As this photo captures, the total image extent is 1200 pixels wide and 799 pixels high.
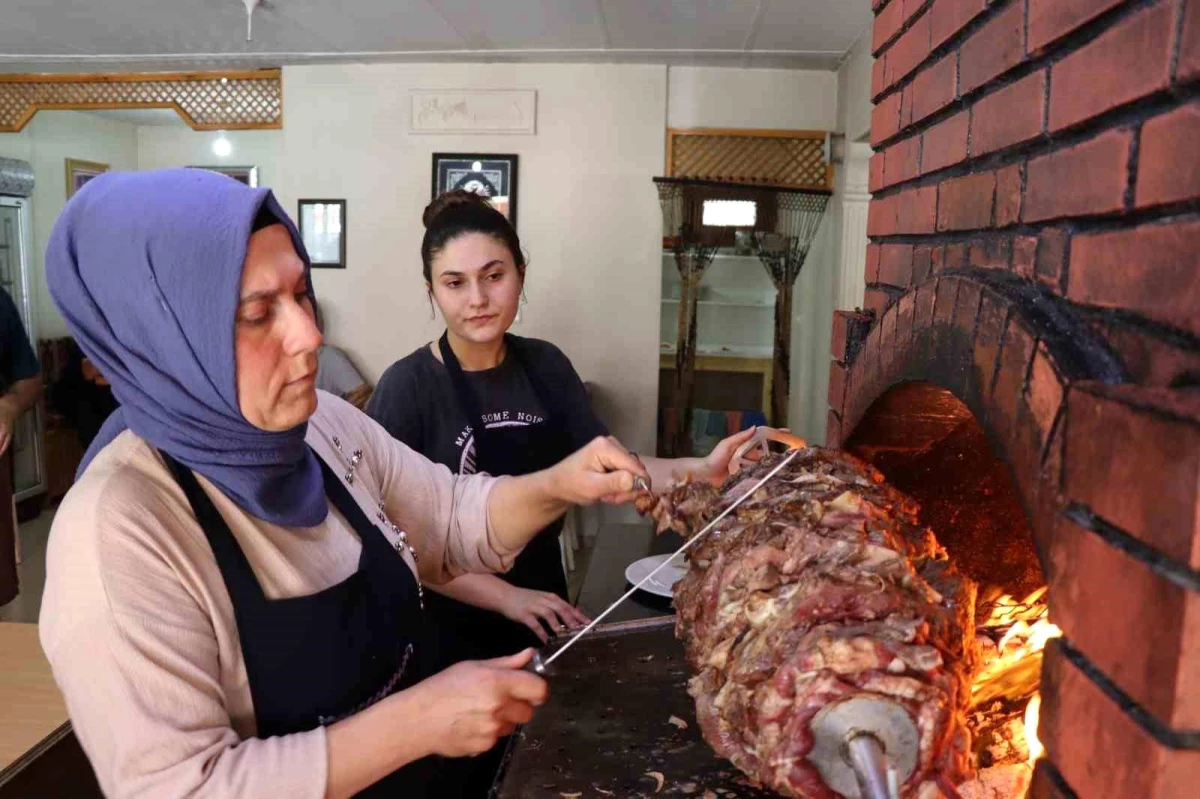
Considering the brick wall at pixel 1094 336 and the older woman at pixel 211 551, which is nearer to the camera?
the brick wall at pixel 1094 336

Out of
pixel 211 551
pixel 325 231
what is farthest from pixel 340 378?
pixel 211 551

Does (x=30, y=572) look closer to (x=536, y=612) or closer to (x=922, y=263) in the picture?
(x=536, y=612)

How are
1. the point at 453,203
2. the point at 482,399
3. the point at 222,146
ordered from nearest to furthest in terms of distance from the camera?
the point at 482,399 → the point at 453,203 → the point at 222,146

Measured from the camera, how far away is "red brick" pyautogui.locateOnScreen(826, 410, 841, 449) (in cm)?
194

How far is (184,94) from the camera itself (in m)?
5.60

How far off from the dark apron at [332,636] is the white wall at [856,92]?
3.62 m

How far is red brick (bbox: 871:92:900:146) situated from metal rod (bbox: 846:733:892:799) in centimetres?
124

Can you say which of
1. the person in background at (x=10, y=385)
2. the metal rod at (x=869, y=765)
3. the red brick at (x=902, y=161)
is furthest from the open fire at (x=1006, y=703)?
the person in background at (x=10, y=385)

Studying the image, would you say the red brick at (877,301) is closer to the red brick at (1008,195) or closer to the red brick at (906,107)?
the red brick at (906,107)

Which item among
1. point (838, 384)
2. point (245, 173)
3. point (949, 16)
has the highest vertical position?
point (245, 173)

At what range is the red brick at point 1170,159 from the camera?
72cm

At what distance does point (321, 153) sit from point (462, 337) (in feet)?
12.1

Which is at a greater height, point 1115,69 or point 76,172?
point 76,172

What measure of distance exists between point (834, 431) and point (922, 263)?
622 mm
